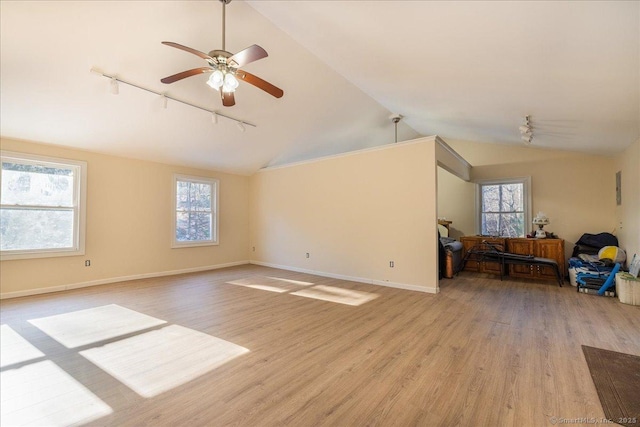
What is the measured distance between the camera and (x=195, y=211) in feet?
22.0

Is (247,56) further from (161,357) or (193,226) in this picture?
(193,226)

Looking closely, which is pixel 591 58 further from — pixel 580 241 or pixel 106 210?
pixel 106 210

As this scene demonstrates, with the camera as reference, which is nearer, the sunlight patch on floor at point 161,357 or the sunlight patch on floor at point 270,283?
the sunlight patch on floor at point 161,357

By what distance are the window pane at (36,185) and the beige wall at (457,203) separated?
8068 mm

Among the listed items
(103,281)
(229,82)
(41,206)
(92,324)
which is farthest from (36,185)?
(229,82)

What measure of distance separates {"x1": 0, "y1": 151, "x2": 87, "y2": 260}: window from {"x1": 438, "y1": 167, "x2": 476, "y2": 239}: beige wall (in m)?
7.95

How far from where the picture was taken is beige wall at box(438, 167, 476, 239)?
7.04m

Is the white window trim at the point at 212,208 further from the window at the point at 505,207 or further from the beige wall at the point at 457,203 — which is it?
the window at the point at 505,207

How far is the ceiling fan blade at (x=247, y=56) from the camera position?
7.79 ft

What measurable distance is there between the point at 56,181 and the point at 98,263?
162cm

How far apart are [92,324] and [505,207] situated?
8.10 metres

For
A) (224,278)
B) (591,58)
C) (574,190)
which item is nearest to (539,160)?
(574,190)

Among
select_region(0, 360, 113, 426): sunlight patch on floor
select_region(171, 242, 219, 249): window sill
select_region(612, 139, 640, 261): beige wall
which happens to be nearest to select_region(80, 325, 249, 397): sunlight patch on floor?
select_region(0, 360, 113, 426): sunlight patch on floor

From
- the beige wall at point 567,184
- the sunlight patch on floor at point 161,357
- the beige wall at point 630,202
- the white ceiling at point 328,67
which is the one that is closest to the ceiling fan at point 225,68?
the white ceiling at point 328,67
